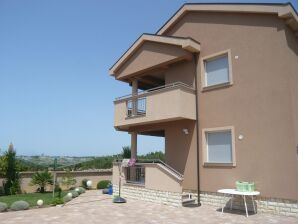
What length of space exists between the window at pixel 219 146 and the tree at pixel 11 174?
1258 cm

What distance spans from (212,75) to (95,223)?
8.14 m

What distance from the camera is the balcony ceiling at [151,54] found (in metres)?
13.5

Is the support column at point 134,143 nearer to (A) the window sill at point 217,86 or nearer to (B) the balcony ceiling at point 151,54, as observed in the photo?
(B) the balcony ceiling at point 151,54

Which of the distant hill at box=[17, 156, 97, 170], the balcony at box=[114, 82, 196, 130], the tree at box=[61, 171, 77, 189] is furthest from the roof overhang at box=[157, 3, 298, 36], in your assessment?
the tree at box=[61, 171, 77, 189]

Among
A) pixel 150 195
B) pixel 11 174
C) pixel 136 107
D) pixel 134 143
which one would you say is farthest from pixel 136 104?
pixel 11 174

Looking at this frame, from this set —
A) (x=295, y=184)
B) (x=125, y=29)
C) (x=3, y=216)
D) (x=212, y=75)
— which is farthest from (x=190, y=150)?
(x=3, y=216)

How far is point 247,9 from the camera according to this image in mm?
11648

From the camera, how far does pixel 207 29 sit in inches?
528

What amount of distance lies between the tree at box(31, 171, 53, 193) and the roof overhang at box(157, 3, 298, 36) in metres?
12.4

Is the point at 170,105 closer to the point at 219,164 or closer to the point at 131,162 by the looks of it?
the point at 219,164

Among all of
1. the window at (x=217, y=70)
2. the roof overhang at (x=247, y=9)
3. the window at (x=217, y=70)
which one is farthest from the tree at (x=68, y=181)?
the roof overhang at (x=247, y=9)

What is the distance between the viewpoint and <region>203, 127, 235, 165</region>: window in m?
11.8

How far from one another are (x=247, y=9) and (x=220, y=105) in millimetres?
4165

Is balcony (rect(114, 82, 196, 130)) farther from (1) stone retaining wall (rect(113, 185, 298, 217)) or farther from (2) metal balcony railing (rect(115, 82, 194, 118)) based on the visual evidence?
(1) stone retaining wall (rect(113, 185, 298, 217))
